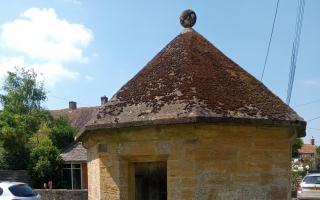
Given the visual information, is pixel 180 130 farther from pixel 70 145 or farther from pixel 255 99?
pixel 70 145

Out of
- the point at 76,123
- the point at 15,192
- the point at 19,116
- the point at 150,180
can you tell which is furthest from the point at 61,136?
the point at 150,180

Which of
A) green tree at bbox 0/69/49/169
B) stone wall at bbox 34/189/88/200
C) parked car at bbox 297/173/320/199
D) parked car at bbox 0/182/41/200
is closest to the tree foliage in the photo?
green tree at bbox 0/69/49/169

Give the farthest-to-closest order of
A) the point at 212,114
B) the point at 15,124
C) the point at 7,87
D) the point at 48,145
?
the point at 7,87 → the point at 15,124 → the point at 48,145 → the point at 212,114

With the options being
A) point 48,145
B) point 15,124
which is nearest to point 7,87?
point 15,124

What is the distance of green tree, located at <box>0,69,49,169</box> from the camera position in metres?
28.8

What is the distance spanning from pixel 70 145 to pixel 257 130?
29.1 meters

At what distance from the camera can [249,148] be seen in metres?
5.93

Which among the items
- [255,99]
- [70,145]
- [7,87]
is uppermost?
[7,87]

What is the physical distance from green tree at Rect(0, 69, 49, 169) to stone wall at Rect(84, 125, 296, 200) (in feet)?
78.4

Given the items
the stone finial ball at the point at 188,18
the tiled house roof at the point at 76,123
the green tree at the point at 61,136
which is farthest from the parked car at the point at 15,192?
the green tree at the point at 61,136

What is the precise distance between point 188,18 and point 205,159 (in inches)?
94.8

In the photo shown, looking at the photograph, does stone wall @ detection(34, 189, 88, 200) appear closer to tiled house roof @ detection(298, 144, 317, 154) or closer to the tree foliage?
the tree foliage

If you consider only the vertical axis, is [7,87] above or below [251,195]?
above

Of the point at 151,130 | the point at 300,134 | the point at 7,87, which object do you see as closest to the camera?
the point at 151,130
